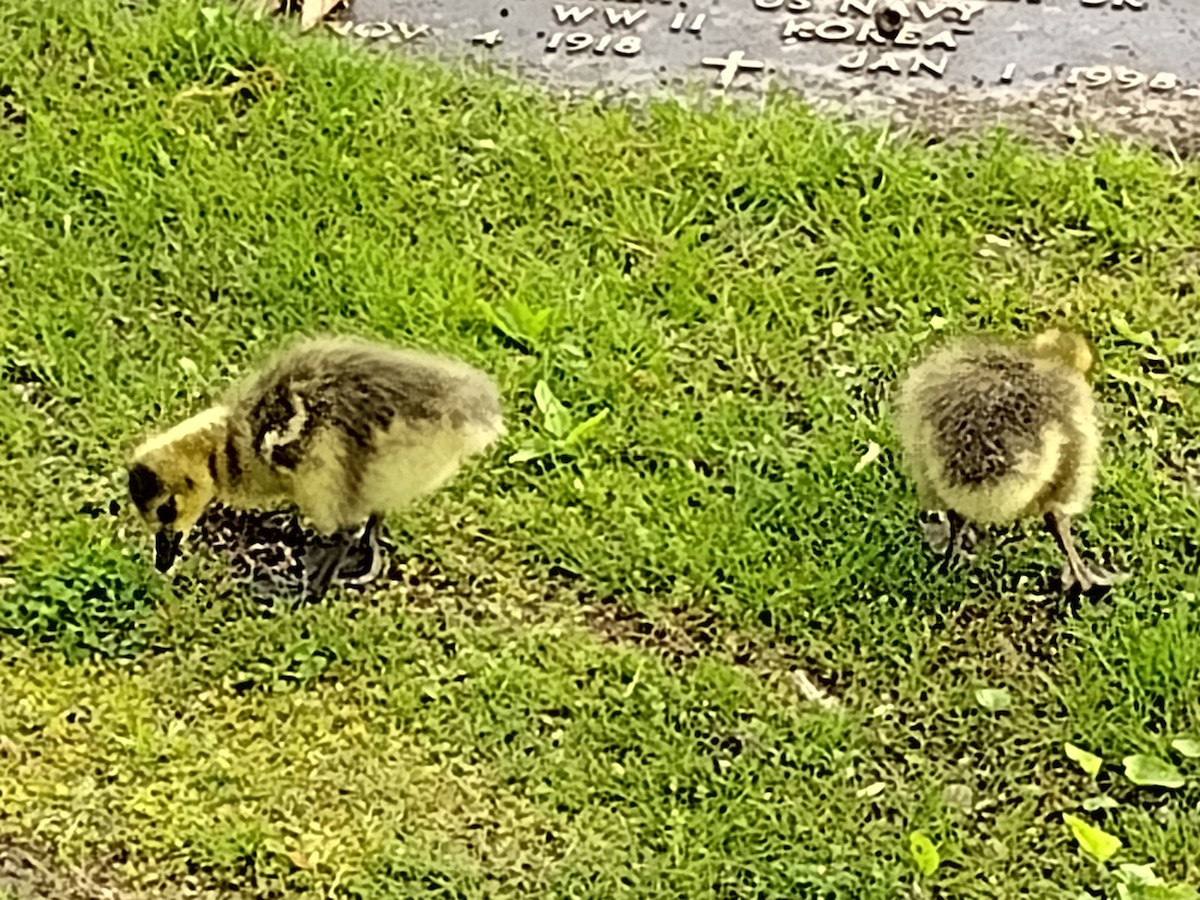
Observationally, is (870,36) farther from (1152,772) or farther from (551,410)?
(1152,772)

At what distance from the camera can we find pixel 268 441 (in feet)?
10.4

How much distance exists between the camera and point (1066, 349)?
10.9ft

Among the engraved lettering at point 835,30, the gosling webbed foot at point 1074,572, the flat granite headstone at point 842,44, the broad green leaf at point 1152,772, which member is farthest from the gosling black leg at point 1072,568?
the engraved lettering at point 835,30

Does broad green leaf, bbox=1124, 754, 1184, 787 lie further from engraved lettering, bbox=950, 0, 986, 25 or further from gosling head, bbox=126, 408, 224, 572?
engraved lettering, bbox=950, 0, 986, 25

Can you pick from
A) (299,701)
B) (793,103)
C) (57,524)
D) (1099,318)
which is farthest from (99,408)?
(1099,318)

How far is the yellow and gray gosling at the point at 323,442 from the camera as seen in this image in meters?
3.14

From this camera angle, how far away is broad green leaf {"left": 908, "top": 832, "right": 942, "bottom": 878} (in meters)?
2.89

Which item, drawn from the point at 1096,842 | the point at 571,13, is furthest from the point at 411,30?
the point at 1096,842

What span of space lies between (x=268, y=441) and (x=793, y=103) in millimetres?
1609

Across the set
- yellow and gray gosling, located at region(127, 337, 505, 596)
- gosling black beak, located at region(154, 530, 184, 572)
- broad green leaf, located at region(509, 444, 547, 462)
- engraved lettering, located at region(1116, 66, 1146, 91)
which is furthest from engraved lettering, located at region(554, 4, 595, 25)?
gosling black beak, located at region(154, 530, 184, 572)

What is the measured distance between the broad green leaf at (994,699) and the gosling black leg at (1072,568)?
0.26 metres

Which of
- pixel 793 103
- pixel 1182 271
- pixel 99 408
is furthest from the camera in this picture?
pixel 793 103

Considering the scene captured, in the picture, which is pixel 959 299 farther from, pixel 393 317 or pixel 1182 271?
pixel 393 317

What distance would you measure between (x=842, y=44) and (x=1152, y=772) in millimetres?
1986
